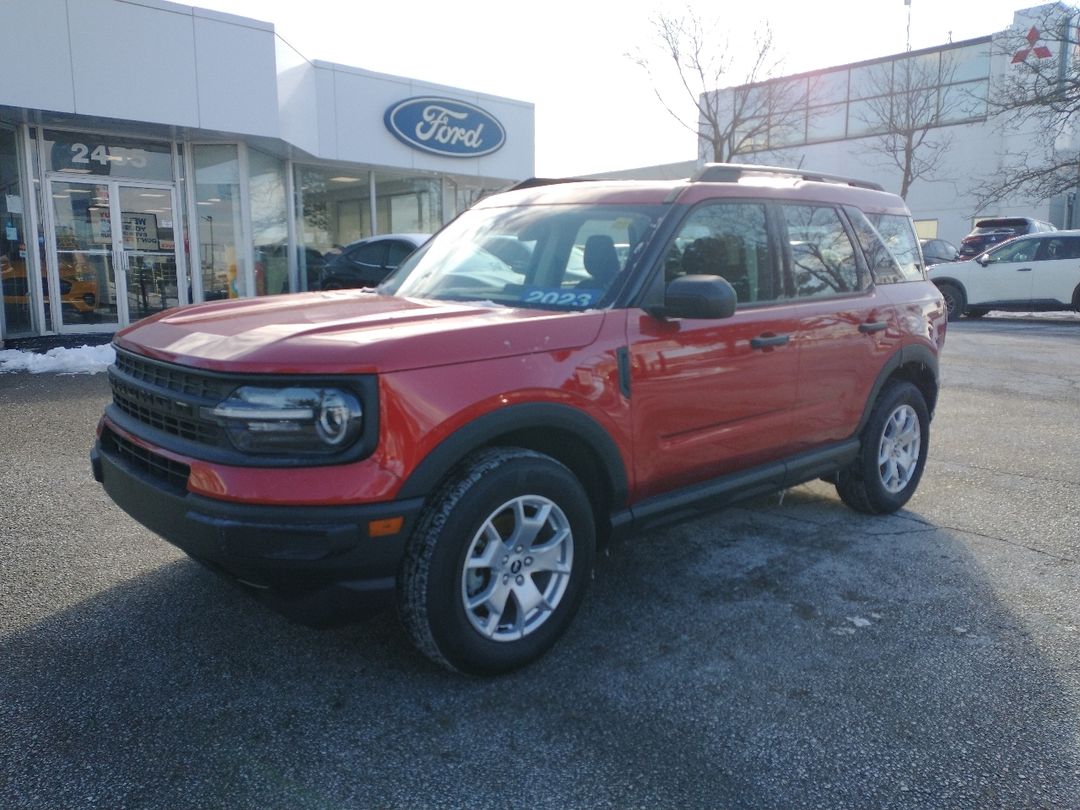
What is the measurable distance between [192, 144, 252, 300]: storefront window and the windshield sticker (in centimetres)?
1203

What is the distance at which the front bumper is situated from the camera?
2.61 metres

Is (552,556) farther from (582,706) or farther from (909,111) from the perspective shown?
(909,111)

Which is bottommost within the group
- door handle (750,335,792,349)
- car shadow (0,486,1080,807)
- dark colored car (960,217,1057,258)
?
car shadow (0,486,1080,807)

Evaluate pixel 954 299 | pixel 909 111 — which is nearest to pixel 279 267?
pixel 954 299

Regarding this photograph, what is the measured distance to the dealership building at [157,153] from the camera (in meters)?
11.8

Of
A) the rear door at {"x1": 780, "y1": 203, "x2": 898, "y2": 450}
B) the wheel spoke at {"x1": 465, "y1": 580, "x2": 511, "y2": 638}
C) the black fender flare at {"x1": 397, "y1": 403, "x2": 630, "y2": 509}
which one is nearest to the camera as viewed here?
the black fender flare at {"x1": 397, "y1": 403, "x2": 630, "y2": 509}

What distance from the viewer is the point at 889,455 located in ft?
16.2

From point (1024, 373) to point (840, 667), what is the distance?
8.62 m

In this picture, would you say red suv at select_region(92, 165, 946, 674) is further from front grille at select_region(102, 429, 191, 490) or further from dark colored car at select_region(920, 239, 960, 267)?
dark colored car at select_region(920, 239, 960, 267)

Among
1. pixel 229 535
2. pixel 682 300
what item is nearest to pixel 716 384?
pixel 682 300

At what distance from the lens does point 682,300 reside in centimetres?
332

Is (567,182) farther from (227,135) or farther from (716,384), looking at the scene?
(227,135)

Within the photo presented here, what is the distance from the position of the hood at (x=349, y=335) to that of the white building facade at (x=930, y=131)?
2765cm

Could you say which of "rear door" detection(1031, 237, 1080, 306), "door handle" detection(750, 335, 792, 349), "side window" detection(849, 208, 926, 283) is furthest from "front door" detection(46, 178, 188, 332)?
"rear door" detection(1031, 237, 1080, 306)
